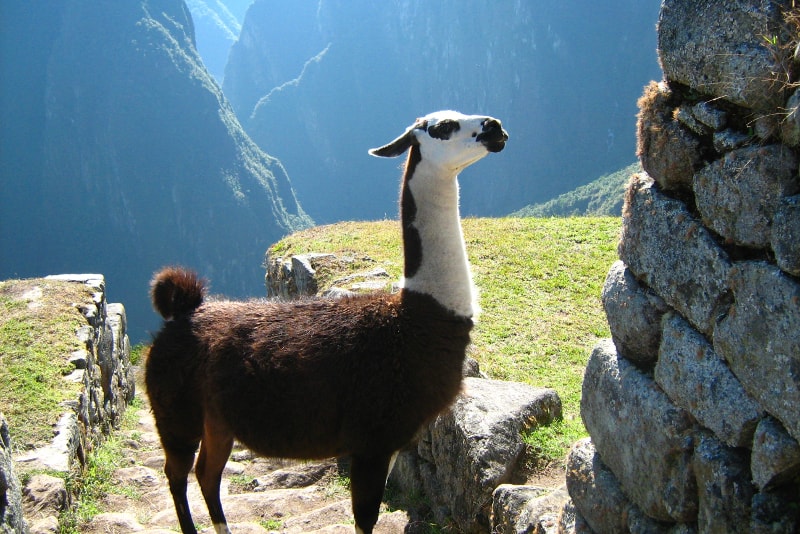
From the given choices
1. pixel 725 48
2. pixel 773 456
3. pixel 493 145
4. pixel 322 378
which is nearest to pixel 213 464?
pixel 322 378

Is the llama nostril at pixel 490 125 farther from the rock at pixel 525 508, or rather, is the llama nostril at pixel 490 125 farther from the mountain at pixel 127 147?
the mountain at pixel 127 147

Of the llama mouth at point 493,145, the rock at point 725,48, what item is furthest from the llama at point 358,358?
the rock at point 725,48

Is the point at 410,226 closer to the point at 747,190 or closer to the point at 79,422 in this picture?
the point at 747,190

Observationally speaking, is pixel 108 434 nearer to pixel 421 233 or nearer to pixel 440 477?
pixel 440 477

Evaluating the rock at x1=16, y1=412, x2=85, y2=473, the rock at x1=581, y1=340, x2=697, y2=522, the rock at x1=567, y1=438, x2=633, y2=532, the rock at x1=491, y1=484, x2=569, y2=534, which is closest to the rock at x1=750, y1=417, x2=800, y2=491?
the rock at x1=581, y1=340, x2=697, y2=522

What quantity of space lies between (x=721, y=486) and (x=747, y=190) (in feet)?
3.31

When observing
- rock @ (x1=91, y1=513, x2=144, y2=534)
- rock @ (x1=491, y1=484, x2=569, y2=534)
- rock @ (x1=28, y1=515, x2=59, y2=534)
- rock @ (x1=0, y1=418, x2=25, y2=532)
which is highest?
rock @ (x1=0, y1=418, x2=25, y2=532)

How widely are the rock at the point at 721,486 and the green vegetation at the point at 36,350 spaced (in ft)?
16.8

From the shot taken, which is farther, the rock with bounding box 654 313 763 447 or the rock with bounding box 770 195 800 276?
the rock with bounding box 654 313 763 447

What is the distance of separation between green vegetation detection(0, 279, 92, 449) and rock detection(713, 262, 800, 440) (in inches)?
211

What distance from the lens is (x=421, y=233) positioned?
4.14m

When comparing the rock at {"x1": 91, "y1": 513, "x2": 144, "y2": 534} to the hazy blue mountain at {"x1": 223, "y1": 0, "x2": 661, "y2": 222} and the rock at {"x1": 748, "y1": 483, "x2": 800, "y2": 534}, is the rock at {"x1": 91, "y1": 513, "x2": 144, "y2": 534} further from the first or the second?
the hazy blue mountain at {"x1": 223, "y1": 0, "x2": 661, "y2": 222}

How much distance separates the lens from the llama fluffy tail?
15.2ft

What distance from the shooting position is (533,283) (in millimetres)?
9258
